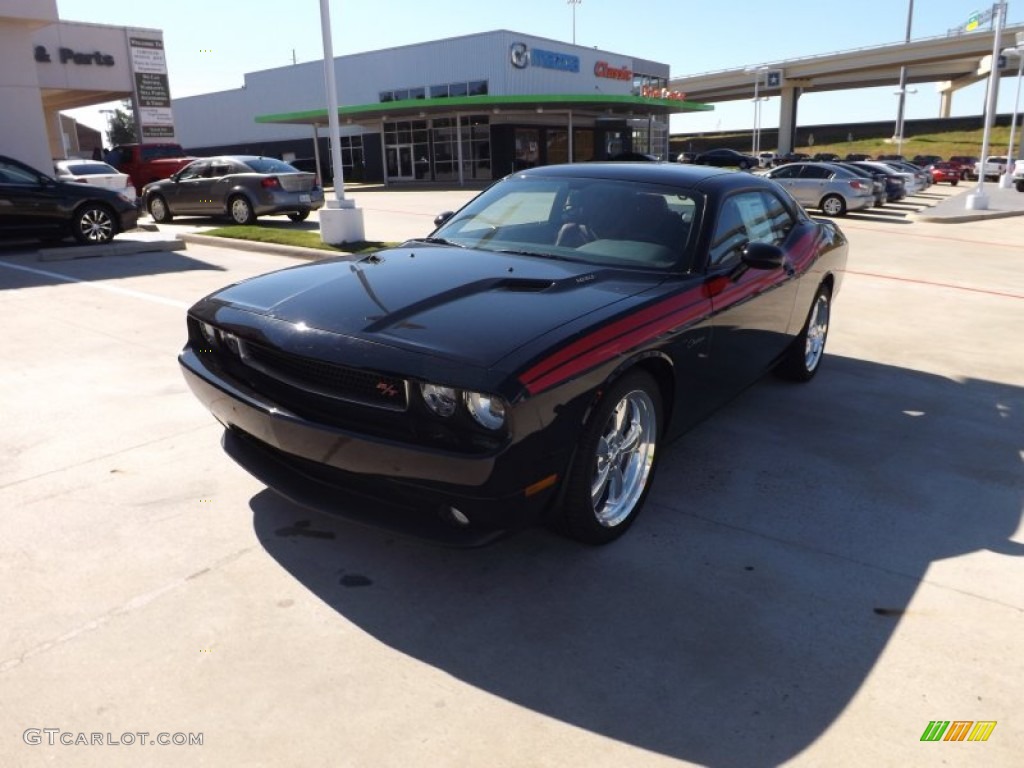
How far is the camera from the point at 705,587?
3.08 meters

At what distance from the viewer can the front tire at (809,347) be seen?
5691 mm

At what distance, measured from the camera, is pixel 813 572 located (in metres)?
3.22

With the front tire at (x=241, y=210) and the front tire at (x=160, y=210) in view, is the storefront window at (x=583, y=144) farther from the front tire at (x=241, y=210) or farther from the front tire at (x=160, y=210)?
the front tire at (x=241, y=210)

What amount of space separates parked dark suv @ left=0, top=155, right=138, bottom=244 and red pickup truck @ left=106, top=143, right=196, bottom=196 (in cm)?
1114

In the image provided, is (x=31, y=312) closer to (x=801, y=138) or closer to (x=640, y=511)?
(x=640, y=511)

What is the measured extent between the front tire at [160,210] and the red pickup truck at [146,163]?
5.34m

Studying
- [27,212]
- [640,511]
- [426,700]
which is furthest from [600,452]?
[27,212]

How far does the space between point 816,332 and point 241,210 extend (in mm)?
13180

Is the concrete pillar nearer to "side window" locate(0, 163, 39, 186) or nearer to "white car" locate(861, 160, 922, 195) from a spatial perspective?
"white car" locate(861, 160, 922, 195)

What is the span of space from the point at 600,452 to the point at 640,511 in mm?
528

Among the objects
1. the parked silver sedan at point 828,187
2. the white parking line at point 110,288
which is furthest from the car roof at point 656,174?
the parked silver sedan at point 828,187

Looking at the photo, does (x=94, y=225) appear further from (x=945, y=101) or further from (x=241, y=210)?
(x=945, y=101)

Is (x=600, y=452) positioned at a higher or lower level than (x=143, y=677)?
higher

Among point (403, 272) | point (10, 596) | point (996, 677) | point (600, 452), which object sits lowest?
point (996, 677)
